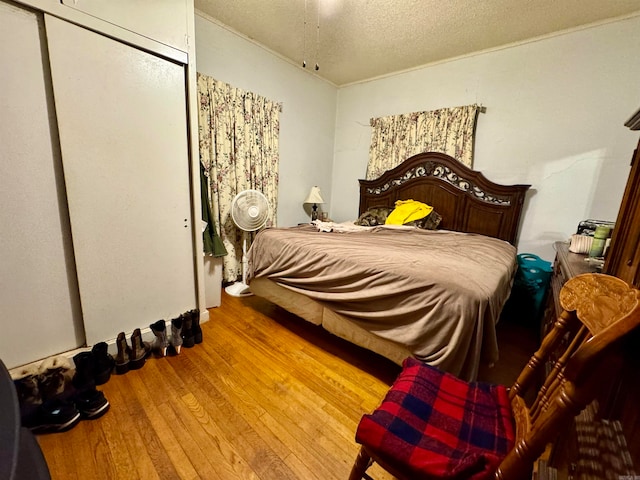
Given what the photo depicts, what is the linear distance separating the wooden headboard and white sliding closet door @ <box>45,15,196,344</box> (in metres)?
2.51

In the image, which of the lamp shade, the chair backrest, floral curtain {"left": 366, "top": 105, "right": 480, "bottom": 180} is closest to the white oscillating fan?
the lamp shade

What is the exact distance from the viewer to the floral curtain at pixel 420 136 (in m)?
2.88

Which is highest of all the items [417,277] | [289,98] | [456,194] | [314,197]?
[289,98]

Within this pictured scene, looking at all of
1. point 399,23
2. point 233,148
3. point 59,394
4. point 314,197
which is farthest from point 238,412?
point 399,23

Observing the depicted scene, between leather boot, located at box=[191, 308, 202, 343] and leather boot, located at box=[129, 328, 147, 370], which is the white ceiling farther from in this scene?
leather boot, located at box=[129, 328, 147, 370]

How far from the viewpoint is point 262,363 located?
177 centimetres

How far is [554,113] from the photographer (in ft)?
8.08

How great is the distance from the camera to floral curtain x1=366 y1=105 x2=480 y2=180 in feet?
9.45

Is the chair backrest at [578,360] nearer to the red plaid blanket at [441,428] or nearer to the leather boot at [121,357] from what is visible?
the red plaid blanket at [441,428]

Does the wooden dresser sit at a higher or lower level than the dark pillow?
lower

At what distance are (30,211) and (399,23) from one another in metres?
3.10

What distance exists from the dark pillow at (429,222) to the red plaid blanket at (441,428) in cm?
222

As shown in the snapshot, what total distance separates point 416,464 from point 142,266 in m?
1.92

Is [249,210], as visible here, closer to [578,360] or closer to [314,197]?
[314,197]
